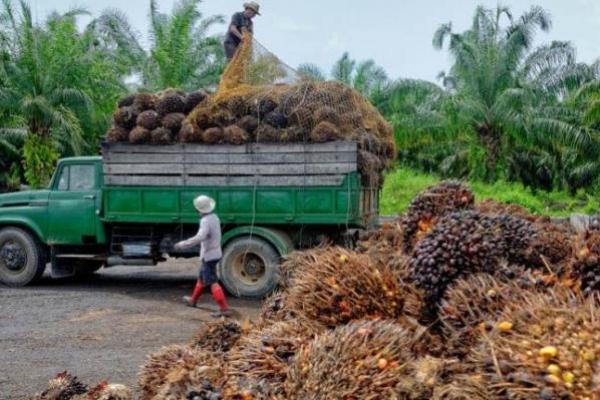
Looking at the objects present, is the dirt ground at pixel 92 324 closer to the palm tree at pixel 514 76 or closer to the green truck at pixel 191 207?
the green truck at pixel 191 207

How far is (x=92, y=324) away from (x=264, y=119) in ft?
12.1

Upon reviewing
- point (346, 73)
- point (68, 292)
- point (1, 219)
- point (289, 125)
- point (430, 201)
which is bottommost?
point (68, 292)

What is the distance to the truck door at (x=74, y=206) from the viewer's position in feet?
39.6

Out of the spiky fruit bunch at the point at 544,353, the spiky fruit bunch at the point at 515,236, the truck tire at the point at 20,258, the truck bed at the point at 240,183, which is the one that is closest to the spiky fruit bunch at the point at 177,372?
the spiky fruit bunch at the point at 544,353

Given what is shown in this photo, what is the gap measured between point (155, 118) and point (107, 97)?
1290cm

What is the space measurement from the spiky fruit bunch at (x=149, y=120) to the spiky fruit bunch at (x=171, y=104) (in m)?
0.14

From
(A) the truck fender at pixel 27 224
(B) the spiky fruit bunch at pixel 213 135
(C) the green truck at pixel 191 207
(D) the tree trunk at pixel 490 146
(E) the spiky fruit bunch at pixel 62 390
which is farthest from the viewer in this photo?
(D) the tree trunk at pixel 490 146

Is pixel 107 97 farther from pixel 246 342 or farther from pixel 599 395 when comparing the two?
pixel 599 395

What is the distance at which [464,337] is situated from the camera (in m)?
3.06

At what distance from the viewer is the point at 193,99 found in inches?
450

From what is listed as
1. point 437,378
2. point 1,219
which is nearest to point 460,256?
point 437,378

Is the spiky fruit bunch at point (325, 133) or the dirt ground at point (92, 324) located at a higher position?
the spiky fruit bunch at point (325, 133)

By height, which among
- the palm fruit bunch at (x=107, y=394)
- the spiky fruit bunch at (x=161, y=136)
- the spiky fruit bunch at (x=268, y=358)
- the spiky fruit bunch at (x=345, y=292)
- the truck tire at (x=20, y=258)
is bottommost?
the truck tire at (x=20, y=258)

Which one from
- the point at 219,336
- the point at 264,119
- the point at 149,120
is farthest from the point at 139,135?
the point at 219,336
